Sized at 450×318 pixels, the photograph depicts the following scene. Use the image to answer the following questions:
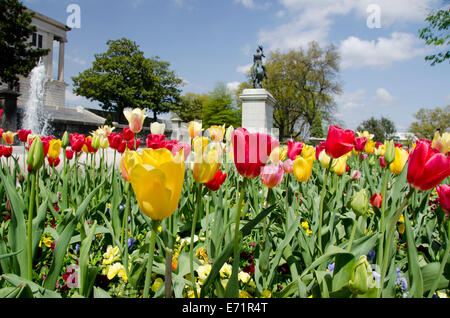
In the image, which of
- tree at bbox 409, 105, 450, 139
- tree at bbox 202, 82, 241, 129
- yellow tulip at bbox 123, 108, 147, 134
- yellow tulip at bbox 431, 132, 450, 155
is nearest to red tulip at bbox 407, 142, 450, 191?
yellow tulip at bbox 431, 132, 450, 155

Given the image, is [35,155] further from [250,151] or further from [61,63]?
[61,63]

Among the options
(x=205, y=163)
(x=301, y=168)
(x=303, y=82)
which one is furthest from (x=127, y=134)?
(x=303, y=82)

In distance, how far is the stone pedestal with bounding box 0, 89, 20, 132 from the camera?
11891 millimetres

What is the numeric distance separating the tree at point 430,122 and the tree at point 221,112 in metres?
21.1

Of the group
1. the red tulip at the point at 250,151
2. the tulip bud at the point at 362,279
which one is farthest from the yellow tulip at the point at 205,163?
the tulip bud at the point at 362,279

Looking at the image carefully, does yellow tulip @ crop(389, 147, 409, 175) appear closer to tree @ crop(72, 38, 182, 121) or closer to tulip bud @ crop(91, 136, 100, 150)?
tulip bud @ crop(91, 136, 100, 150)

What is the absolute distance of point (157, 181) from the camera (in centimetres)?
56

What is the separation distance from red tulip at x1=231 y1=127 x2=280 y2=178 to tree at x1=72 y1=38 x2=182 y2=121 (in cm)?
3584

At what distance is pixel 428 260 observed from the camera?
1238 millimetres

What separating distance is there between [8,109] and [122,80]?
24.2 metres
